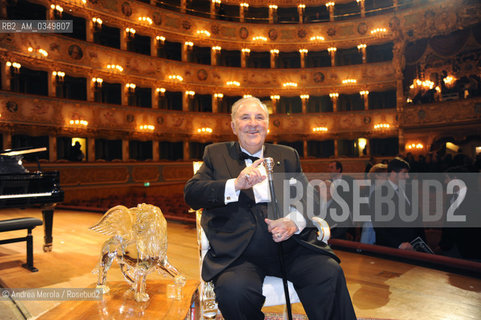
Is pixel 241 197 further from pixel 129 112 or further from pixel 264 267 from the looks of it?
pixel 129 112

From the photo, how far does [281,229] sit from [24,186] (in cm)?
336

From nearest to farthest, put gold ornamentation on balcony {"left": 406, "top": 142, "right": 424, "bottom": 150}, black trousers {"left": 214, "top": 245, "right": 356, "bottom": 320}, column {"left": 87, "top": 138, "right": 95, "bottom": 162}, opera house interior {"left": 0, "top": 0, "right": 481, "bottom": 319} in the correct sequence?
black trousers {"left": 214, "top": 245, "right": 356, "bottom": 320} < opera house interior {"left": 0, "top": 0, "right": 481, "bottom": 319} < column {"left": 87, "top": 138, "right": 95, "bottom": 162} < gold ornamentation on balcony {"left": 406, "top": 142, "right": 424, "bottom": 150}

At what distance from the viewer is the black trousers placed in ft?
5.51

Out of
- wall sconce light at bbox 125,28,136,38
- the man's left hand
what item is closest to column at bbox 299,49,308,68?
wall sconce light at bbox 125,28,136,38

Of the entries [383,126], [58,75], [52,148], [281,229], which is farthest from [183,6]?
[281,229]

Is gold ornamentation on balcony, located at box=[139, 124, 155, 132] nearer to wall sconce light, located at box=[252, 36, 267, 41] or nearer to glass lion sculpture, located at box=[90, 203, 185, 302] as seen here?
wall sconce light, located at box=[252, 36, 267, 41]

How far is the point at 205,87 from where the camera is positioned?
15805 millimetres

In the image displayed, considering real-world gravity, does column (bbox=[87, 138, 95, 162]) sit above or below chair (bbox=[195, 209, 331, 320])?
above

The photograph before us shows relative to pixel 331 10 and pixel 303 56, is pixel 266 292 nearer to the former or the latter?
pixel 303 56

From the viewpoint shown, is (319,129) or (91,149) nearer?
(91,149)

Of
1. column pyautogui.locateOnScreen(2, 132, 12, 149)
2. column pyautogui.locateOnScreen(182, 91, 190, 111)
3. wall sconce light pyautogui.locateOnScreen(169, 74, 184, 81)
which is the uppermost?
wall sconce light pyautogui.locateOnScreen(169, 74, 184, 81)

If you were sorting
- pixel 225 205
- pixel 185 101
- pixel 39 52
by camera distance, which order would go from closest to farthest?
pixel 225 205 → pixel 39 52 → pixel 185 101

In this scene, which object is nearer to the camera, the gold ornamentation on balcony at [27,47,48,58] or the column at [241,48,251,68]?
the gold ornamentation on balcony at [27,47,48,58]

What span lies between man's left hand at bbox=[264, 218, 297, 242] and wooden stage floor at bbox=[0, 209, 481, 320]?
123cm
